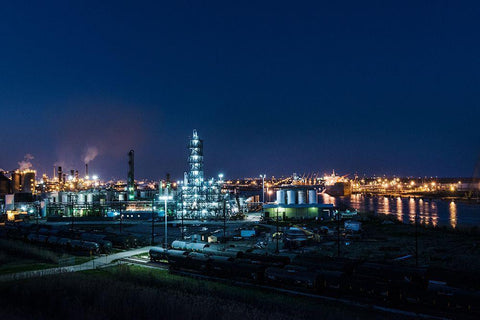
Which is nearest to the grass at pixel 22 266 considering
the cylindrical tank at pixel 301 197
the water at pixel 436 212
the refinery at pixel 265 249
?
the refinery at pixel 265 249

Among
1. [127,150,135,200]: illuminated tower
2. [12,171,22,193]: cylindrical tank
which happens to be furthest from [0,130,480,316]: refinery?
[12,171,22,193]: cylindrical tank

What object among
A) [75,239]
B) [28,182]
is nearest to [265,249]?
[75,239]

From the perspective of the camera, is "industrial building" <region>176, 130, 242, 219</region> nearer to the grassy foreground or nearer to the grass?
the grass

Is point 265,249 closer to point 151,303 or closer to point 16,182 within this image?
point 151,303

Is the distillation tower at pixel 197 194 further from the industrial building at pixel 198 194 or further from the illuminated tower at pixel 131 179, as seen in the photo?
the illuminated tower at pixel 131 179

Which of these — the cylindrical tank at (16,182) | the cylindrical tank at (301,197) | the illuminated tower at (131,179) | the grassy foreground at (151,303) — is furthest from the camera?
the cylindrical tank at (16,182)
